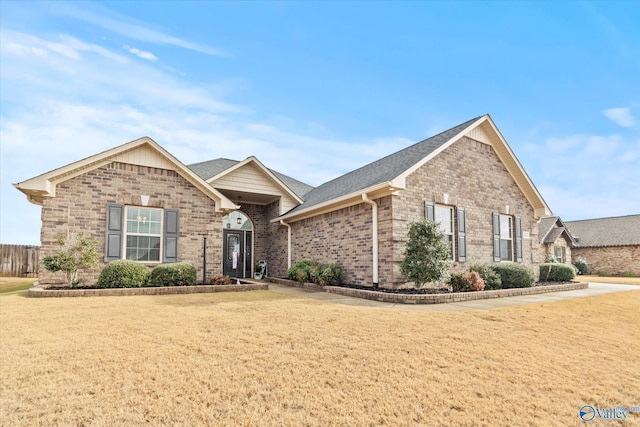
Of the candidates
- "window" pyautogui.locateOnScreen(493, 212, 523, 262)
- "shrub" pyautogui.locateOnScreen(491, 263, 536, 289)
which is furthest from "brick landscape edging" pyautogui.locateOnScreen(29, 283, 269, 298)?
"window" pyautogui.locateOnScreen(493, 212, 523, 262)

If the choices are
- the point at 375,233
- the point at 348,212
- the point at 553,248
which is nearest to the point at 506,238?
the point at 375,233

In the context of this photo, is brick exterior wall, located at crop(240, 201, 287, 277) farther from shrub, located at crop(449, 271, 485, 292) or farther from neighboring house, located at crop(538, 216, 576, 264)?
neighboring house, located at crop(538, 216, 576, 264)

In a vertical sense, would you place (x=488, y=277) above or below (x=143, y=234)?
below

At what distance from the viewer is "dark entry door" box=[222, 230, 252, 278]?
17297 mm

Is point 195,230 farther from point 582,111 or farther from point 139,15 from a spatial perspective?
point 582,111

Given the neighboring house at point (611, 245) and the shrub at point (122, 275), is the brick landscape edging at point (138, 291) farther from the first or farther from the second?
the neighboring house at point (611, 245)

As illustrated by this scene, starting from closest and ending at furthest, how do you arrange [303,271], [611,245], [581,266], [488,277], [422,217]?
[422,217] → [488,277] → [303,271] → [611,245] → [581,266]

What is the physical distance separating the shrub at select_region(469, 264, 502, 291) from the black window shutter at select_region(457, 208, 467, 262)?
24.6 inches

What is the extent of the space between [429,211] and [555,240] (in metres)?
21.8

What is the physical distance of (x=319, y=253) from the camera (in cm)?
1398

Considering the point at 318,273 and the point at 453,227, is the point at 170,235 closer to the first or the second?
the point at 318,273

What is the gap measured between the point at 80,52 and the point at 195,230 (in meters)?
6.45

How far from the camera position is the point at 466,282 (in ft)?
34.3

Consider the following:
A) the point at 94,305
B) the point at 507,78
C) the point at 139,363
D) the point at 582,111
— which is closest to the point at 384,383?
the point at 139,363
